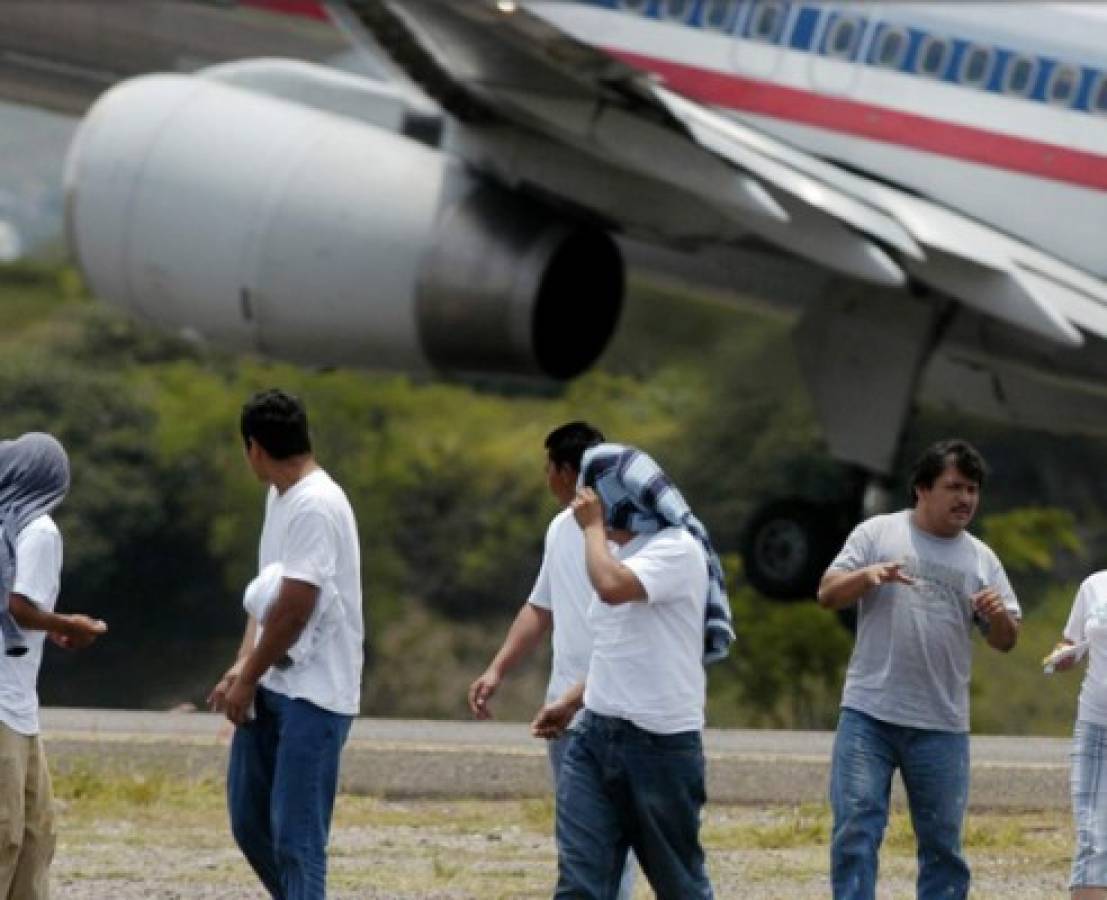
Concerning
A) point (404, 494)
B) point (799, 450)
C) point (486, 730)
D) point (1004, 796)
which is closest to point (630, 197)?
point (486, 730)

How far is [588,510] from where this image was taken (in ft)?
30.0

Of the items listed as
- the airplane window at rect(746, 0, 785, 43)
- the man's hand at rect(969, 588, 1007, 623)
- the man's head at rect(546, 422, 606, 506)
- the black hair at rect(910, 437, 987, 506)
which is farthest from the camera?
the airplane window at rect(746, 0, 785, 43)

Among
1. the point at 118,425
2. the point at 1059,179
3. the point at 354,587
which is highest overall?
the point at 1059,179

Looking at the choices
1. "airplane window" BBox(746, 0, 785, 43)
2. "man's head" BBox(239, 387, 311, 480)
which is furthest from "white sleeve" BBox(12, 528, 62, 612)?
"airplane window" BBox(746, 0, 785, 43)

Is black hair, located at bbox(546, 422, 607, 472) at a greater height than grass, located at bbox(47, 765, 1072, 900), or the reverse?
black hair, located at bbox(546, 422, 607, 472)

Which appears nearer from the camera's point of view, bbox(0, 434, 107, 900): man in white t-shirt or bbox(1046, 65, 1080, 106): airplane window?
bbox(0, 434, 107, 900): man in white t-shirt

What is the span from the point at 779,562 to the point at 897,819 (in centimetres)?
742

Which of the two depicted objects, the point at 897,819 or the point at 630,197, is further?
the point at 630,197

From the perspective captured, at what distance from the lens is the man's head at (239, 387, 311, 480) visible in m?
9.71

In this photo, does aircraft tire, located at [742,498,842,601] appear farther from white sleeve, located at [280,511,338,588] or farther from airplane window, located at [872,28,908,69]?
white sleeve, located at [280,511,338,588]

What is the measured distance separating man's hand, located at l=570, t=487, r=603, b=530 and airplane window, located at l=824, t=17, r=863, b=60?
10.8 m

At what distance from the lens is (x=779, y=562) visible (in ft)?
68.0

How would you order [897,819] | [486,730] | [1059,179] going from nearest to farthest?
[897,819] < [486,730] < [1059,179]

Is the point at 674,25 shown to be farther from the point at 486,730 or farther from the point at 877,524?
the point at 877,524
